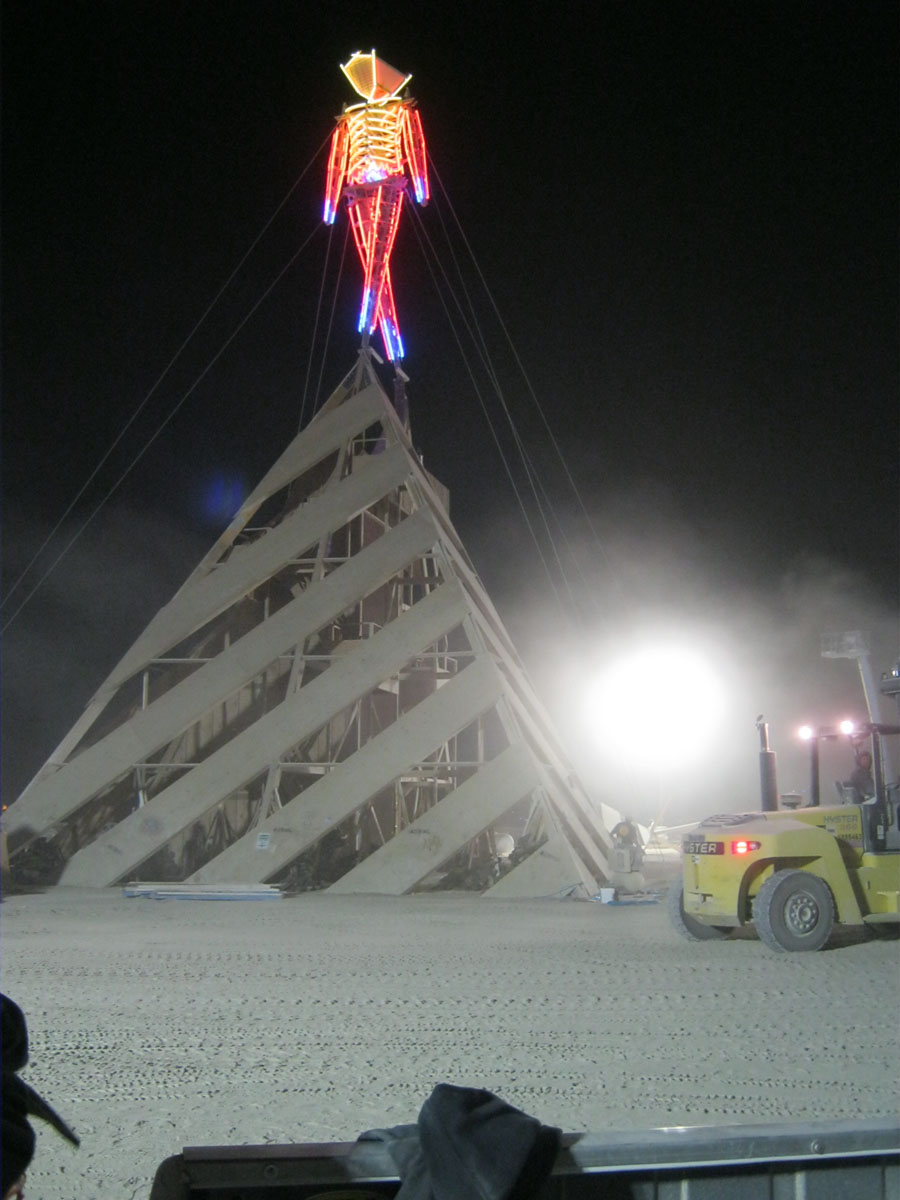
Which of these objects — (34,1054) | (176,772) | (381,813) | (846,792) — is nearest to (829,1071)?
(34,1054)

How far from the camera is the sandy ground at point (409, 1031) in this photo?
507 cm

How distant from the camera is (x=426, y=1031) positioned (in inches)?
269

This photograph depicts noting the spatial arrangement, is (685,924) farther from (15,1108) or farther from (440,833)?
(15,1108)

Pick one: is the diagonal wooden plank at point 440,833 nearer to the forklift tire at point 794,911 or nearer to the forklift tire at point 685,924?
the forklift tire at point 685,924

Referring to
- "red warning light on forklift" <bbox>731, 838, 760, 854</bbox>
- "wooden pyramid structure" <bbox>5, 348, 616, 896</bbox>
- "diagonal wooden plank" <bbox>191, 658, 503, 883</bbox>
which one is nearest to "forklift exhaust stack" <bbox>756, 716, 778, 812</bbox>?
"red warning light on forklift" <bbox>731, 838, 760, 854</bbox>

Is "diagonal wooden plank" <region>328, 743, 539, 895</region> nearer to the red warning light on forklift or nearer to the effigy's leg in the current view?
the red warning light on forklift

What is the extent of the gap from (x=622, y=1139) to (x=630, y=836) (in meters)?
15.6

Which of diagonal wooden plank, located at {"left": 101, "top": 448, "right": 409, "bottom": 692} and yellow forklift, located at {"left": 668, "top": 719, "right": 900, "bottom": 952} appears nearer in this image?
yellow forklift, located at {"left": 668, "top": 719, "right": 900, "bottom": 952}

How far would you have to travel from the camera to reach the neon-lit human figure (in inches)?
982

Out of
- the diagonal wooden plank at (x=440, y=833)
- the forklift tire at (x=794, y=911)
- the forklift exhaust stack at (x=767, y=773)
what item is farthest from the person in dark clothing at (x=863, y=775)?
the diagonal wooden plank at (x=440, y=833)

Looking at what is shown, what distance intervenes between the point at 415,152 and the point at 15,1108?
26.4 m

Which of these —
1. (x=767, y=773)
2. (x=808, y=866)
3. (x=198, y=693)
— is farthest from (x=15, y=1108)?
(x=198, y=693)

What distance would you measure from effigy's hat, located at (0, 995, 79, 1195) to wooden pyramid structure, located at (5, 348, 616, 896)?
14470mm

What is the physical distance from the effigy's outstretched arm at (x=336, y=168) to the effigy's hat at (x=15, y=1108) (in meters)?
25.5
